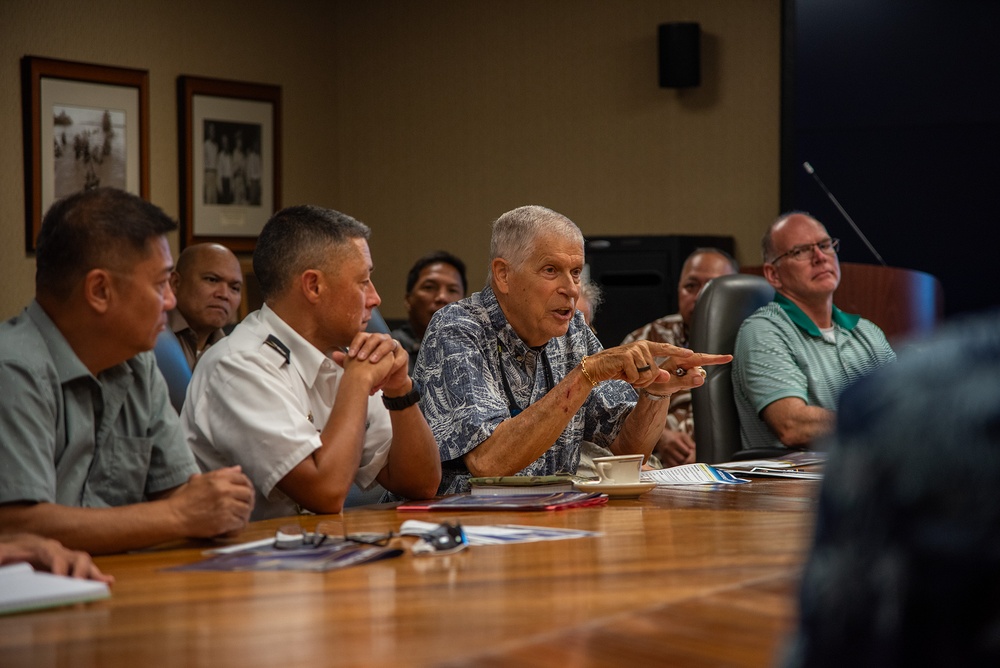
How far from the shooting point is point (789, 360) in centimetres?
360

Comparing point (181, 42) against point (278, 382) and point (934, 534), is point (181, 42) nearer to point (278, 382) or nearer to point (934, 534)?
point (278, 382)

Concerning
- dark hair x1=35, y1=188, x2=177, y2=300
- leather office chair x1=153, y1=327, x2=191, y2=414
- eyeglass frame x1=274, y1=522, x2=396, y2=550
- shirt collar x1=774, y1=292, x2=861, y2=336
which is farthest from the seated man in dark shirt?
eyeglass frame x1=274, y1=522, x2=396, y2=550

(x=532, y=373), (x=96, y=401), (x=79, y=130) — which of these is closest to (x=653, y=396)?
(x=532, y=373)

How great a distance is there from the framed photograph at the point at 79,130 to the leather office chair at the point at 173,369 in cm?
308

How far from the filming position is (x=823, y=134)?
18.9ft

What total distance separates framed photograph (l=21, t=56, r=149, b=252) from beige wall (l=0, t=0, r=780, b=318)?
0.07m

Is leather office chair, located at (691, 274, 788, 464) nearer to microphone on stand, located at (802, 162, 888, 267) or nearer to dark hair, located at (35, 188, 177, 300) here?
microphone on stand, located at (802, 162, 888, 267)

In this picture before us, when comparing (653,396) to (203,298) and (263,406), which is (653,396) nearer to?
(263,406)

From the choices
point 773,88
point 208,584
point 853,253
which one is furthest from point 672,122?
point 208,584

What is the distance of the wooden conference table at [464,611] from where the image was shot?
105cm

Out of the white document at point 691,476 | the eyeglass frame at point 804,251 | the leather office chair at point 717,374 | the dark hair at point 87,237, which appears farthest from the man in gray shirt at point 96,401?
the eyeglass frame at point 804,251

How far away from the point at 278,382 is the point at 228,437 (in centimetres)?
13

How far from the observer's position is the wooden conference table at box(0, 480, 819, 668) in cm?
105

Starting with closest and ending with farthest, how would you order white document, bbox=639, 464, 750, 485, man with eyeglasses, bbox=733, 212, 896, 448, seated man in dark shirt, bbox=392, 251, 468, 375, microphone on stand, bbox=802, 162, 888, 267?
white document, bbox=639, 464, 750, 485, man with eyeglasses, bbox=733, 212, 896, 448, seated man in dark shirt, bbox=392, 251, 468, 375, microphone on stand, bbox=802, 162, 888, 267
